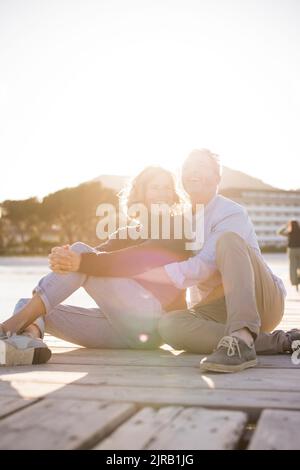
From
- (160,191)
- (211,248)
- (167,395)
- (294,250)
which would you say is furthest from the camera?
(294,250)

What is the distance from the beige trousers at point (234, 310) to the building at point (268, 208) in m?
87.0

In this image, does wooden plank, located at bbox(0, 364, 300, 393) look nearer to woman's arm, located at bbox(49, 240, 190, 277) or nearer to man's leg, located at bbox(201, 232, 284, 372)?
man's leg, located at bbox(201, 232, 284, 372)

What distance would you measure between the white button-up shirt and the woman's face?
1.68ft

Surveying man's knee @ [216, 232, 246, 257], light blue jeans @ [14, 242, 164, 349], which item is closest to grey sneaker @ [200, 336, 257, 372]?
man's knee @ [216, 232, 246, 257]

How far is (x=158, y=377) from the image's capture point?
268 cm

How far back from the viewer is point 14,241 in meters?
67.4

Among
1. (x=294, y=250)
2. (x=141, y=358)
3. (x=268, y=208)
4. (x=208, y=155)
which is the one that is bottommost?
(x=268, y=208)

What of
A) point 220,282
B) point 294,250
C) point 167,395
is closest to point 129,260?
point 220,282

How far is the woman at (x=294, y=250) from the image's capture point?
1265cm

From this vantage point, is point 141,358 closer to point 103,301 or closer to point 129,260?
point 103,301

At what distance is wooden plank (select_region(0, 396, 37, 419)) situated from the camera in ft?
6.51

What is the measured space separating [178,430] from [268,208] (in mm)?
95823

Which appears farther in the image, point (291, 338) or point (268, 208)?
point (268, 208)
